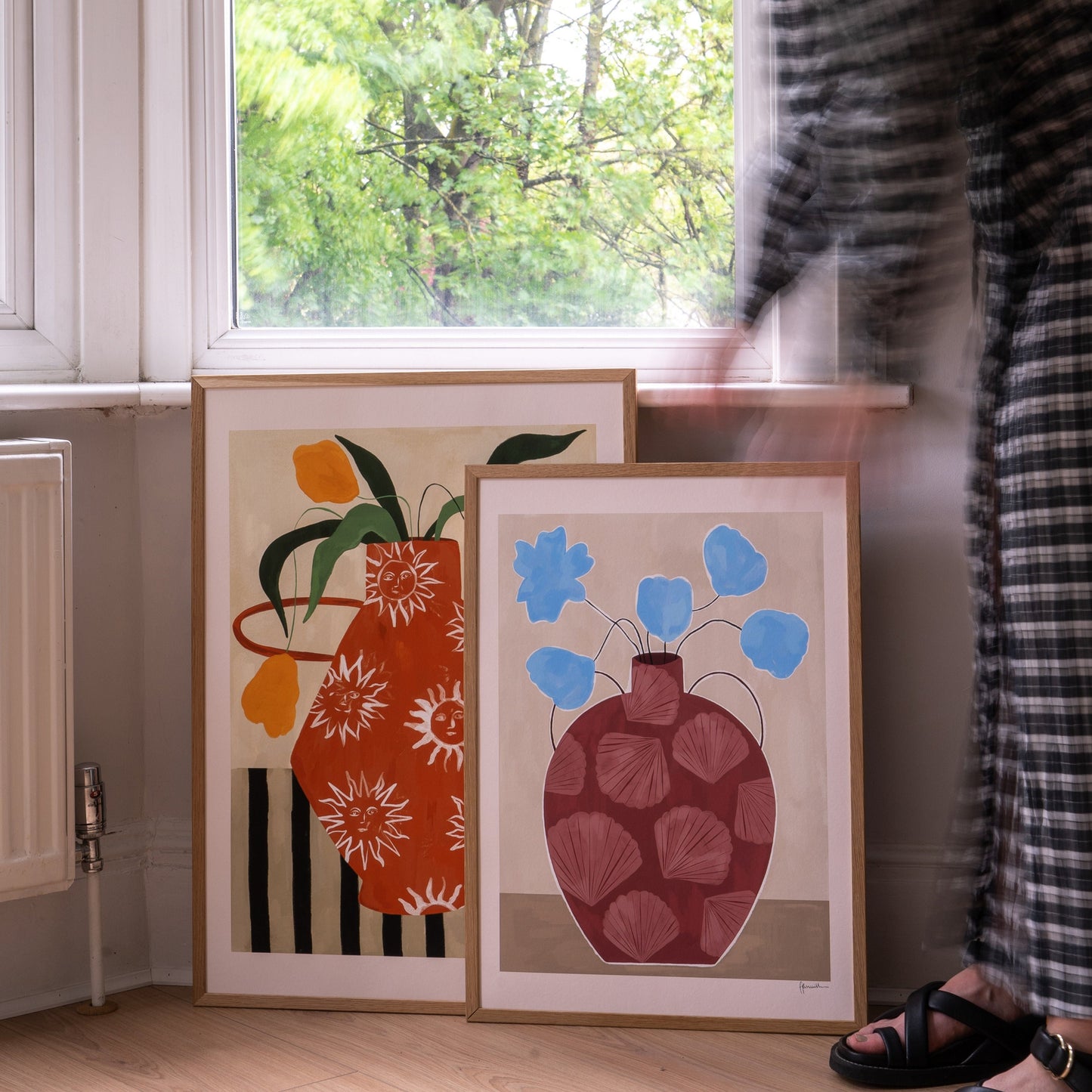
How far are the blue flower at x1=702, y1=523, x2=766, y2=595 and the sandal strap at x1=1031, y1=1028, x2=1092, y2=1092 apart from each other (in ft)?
1.83

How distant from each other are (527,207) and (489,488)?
470 mm

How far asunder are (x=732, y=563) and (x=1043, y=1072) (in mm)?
612

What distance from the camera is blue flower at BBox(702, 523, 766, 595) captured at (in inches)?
49.0

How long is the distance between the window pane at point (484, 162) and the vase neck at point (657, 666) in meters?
0.51

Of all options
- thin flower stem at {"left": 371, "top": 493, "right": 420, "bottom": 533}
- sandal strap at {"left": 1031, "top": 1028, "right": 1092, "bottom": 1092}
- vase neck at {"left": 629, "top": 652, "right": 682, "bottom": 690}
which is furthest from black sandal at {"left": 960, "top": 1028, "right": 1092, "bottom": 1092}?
thin flower stem at {"left": 371, "top": 493, "right": 420, "bottom": 533}

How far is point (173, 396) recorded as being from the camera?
Result: 1.40 metres

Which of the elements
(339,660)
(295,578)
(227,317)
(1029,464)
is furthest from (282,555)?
(1029,464)

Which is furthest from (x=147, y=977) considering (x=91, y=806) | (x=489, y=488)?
(x=489, y=488)

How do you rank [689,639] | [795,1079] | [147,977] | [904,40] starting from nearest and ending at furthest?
1. [904,40]
2. [795,1079]
3. [689,639]
4. [147,977]

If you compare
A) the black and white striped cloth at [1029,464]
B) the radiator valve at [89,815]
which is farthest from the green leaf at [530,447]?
the radiator valve at [89,815]

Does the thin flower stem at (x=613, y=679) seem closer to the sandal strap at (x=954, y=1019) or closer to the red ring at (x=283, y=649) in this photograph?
the red ring at (x=283, y=649)

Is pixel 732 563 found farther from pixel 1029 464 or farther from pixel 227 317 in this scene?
pixel 227 317

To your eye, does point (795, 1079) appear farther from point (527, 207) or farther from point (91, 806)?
point (527, 207)

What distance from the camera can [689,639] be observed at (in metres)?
1.25
